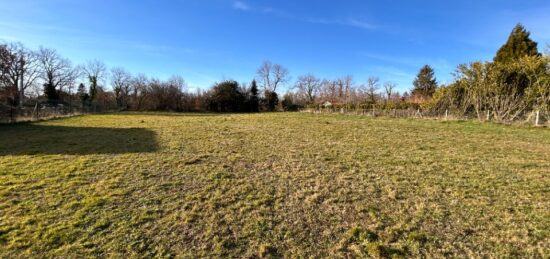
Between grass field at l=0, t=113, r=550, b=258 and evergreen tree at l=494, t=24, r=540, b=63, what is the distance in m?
16.7

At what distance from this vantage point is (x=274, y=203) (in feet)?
12.4

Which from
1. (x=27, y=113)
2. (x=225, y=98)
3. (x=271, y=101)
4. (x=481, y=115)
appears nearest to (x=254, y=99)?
(x=271, y=101)

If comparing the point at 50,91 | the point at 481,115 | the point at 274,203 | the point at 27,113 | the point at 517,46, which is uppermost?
the point at 517,46

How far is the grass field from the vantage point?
278 centimetres

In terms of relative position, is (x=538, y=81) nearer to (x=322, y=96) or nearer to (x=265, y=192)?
(x=265, y=192)

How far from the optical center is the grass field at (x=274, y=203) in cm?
278

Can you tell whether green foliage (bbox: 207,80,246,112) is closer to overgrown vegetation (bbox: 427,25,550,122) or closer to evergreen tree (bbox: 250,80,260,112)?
evergreen tree (bbox: 250,80,260,112)

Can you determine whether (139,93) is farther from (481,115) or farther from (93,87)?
(481,115)

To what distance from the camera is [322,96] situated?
2087 inches

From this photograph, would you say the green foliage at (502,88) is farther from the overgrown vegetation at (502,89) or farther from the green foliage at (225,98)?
the green foliage at (225,98)

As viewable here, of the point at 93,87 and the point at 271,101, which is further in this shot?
the point at 93,87

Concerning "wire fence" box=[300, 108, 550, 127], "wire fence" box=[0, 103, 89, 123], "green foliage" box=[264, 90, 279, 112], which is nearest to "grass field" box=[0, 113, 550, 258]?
"wire fence" box=[300, 108, 550, 127]

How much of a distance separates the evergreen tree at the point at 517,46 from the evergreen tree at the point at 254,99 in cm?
2600

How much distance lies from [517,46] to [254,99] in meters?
27.2
